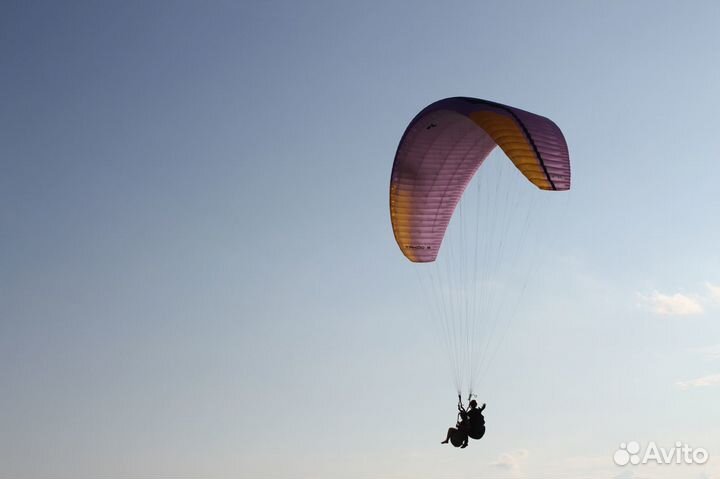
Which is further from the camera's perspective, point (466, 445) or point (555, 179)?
point (466, 445)

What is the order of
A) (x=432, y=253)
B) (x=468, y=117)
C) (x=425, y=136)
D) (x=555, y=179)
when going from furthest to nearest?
(x=432, y=253)
(x=425, y=136)
(x=468, y=117)
(x=555, y=179)

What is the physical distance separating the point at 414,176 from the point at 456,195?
6.74ft

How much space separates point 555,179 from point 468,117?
11.9 ft

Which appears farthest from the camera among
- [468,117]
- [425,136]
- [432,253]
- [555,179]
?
[432,253]

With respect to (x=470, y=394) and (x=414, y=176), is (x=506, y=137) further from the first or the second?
(x=470, y=394)

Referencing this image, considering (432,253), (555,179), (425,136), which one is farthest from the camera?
(432,253)

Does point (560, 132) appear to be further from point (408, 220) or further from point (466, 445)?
point (466, 445)

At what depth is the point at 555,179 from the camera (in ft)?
104

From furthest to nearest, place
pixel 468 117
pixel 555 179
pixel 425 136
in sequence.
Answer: pixel 425 136
pixel 468 117
pixel 555 179

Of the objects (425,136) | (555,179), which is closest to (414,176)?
(425,136)

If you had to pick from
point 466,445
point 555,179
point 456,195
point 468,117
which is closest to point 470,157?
point 456,195

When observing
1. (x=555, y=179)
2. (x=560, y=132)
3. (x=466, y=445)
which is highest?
(x=560, y=132)

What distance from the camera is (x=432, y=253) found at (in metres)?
39.1

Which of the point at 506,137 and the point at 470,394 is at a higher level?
the point at 506,137
